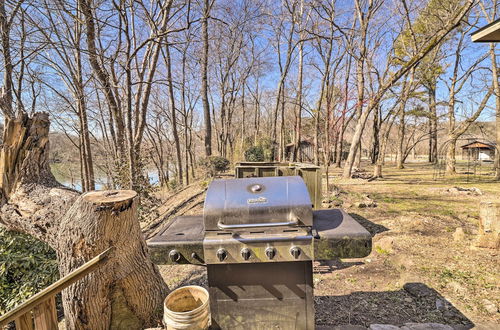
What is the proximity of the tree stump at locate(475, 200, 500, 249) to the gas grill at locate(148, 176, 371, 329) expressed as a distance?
10.4 feet

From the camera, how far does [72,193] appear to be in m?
3.18

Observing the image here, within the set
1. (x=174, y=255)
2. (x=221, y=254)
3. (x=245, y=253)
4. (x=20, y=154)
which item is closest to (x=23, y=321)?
(x=174, y=255)

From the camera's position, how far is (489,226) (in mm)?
3678

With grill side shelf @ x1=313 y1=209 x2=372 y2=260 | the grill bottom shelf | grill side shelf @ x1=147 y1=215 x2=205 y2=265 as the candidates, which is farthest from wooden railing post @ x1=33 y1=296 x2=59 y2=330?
grill side shelf @ x1=313 y1=209 x2=372 y2=260

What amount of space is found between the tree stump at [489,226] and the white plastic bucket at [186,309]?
4178 millimetres

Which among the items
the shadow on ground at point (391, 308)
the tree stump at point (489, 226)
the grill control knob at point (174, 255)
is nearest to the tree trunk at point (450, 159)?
the tree stump at point (489, 226)

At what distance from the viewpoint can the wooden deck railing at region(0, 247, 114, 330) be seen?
1.43 meters

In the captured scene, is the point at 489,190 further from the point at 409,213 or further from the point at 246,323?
the point at 246,323

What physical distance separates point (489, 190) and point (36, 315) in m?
11.1

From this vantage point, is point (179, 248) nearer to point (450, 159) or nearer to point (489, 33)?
point (489, 33)

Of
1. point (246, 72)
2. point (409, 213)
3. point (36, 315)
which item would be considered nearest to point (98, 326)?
point (36, 315)

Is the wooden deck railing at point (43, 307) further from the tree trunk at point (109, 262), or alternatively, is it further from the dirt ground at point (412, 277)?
the dirt ground at point (412, 277)

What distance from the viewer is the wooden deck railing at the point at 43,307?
1.43 m

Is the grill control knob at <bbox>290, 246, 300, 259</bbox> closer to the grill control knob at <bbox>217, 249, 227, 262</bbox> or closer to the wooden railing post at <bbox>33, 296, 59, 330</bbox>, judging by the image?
the grill control knob at <bbox>217, 249, 227, 262</bbox>
